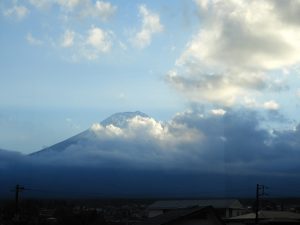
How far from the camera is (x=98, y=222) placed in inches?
3174

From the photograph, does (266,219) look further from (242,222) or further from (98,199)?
(98,199)

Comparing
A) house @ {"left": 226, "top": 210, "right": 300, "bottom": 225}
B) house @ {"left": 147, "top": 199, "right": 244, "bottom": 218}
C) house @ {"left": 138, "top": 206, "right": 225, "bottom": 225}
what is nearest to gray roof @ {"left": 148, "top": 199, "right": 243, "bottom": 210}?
house @ {"left": 147, "top": 199, "right": 244, "bottom": 218}

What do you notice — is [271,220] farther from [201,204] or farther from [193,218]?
[201,204]

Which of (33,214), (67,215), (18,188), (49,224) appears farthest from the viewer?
(33,214)

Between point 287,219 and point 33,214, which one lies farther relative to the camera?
point 33,214

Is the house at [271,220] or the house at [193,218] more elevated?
the house at [193,218]

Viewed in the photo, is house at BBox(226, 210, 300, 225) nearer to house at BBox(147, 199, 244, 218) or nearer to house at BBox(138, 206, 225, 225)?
house at BBox(138, 206, 225, 225)

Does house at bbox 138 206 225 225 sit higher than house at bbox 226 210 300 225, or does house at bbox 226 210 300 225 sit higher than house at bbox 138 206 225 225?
house at bbox 138 206 225 225

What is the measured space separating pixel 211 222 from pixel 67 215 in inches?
1722

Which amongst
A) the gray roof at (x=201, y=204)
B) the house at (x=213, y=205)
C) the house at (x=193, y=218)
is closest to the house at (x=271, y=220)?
the house at (x=193, y=218)

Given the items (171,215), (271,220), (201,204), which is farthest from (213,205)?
(171,215)

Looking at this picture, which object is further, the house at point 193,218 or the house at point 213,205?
the house at point 213,205

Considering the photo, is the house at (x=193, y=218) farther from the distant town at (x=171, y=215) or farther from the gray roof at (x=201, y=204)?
the gray roof at (x=201, y=204)

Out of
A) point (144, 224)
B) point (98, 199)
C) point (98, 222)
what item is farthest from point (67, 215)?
point (98, 199)
